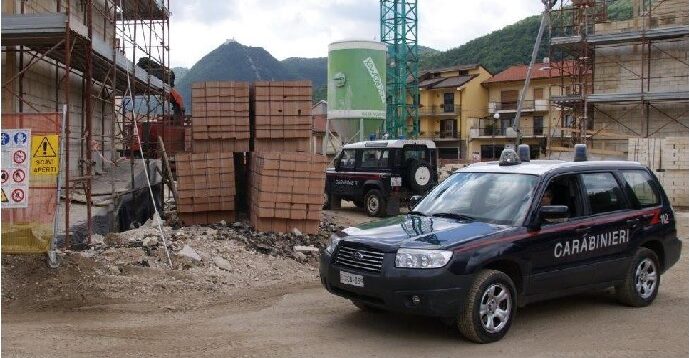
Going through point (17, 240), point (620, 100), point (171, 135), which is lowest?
point (17, 240)

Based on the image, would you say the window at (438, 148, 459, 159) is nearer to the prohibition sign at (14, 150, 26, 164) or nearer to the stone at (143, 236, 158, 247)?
the stone at (143, 236, 158, 247)

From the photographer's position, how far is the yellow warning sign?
339 inches

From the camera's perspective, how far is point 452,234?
6.30 m

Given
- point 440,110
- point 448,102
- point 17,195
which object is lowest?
point 17,195

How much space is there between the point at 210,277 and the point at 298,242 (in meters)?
2.98

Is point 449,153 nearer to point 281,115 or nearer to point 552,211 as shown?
point 281,115

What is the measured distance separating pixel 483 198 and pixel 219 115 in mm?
7865

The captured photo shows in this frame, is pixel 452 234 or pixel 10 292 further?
pixel 10 292

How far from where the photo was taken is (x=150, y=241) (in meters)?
10.3

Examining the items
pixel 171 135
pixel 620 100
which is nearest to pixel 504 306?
pixel 171 135

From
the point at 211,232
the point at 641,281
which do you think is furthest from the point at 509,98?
the point at 641,281

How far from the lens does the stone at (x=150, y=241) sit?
10119 millimetres

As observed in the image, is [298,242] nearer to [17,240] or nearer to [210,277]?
[210,277]

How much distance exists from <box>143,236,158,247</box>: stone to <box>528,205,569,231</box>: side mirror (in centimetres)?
604
